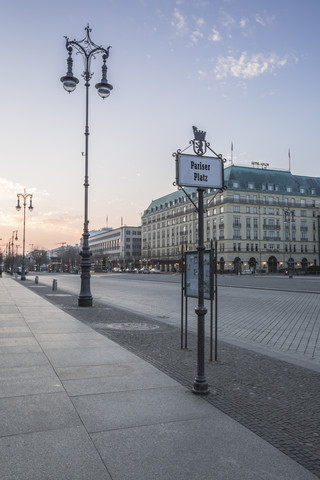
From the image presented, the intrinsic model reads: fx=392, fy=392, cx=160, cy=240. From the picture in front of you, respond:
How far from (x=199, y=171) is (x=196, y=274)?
2.50 meters

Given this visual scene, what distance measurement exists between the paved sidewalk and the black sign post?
0.46 metres

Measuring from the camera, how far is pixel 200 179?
5.36 meters

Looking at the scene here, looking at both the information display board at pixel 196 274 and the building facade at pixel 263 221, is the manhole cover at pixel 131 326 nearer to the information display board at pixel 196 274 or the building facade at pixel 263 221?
the information display board at pixel 196 274

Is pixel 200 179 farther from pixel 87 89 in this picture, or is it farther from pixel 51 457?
pixel 87 89

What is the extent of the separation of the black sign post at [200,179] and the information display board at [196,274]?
1131mm

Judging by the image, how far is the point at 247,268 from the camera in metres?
91.3

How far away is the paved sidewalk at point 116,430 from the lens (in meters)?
3.08

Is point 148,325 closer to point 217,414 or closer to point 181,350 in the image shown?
point 181,350

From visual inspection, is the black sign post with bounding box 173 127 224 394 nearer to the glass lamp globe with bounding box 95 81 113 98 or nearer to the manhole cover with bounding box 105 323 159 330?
the manhole cover with bounding box 105 323 159 330

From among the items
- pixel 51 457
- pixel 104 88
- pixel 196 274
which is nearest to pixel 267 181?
pixel 104 88

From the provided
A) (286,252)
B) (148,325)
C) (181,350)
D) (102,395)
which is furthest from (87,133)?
(286,252)

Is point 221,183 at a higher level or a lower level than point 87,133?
lower

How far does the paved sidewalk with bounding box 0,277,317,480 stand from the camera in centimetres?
308

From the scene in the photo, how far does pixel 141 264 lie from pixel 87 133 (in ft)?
387
